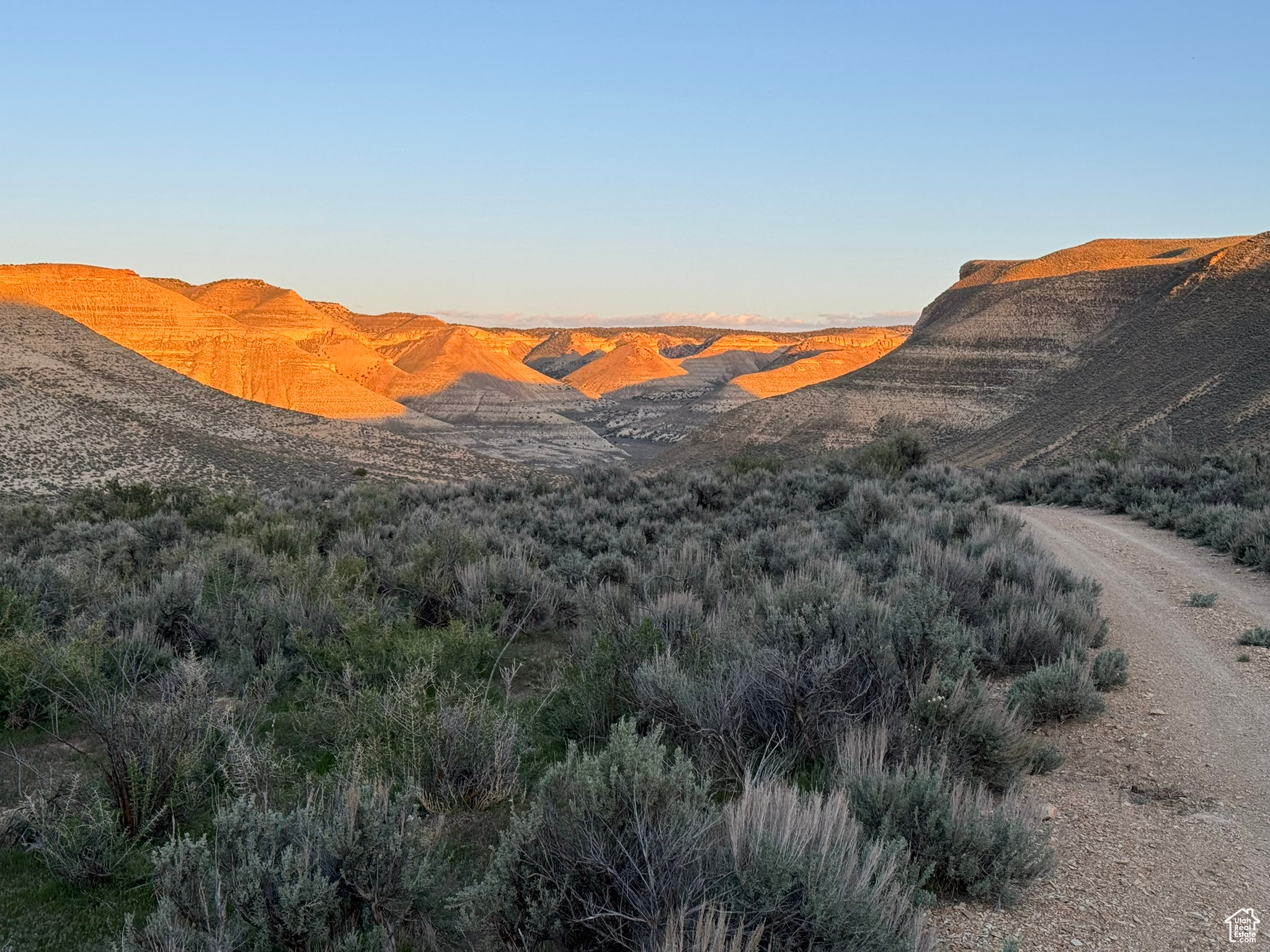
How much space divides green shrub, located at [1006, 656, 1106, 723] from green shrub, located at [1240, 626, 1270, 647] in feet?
7.33

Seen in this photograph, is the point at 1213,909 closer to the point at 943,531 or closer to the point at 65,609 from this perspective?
the point at 943,531

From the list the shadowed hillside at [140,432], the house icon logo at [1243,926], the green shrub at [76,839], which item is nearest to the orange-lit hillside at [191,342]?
the shadowed hillside at [140,432]

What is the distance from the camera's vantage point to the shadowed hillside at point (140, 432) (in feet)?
128

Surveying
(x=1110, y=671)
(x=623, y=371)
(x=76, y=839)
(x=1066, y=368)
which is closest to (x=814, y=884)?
(x=76, y=839)

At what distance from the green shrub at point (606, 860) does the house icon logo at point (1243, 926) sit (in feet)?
6.69

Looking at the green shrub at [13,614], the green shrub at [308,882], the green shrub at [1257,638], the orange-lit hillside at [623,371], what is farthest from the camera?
the orange-lit hillside at [623,371]

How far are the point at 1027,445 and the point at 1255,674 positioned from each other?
47.2 m

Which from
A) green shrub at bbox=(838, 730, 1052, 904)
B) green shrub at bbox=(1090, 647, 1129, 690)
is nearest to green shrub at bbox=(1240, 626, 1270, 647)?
green shrub at bbox=(1090, 647, 1129, 690)

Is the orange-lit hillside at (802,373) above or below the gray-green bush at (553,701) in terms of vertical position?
above

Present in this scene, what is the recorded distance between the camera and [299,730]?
212 inches

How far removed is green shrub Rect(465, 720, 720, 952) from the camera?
9.52ft

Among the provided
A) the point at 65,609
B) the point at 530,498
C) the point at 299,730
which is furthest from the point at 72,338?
the point at 299,730

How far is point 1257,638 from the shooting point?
6777 millimetres

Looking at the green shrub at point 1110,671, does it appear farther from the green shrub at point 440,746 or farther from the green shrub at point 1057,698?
the green shrub at point 440,746
